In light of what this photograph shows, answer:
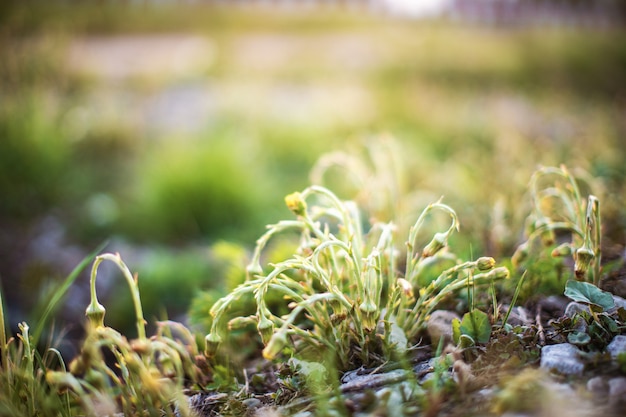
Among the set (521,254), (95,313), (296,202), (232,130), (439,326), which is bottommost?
(439,326)

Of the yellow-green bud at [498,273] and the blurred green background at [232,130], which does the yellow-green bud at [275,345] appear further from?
the blurred green background at [232,130]

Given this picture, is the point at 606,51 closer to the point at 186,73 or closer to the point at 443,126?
the point at 443,126

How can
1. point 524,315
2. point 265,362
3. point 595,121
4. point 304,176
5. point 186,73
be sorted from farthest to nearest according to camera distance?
point 186,73 → point 595,121 → point 304,176 → point 265,362 → point 524,315

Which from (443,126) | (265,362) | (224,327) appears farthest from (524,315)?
(443,126)

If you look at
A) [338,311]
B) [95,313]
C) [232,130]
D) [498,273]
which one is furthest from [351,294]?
[232,130]

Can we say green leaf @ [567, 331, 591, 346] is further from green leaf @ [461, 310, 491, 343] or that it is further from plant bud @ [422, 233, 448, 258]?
plant bud @ [422, 233, 448, 258]

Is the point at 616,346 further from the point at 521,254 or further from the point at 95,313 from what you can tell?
the point at 95,313

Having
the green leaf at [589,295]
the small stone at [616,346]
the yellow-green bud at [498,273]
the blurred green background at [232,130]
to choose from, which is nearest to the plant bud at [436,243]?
the yellow-green bud at [498,273]
